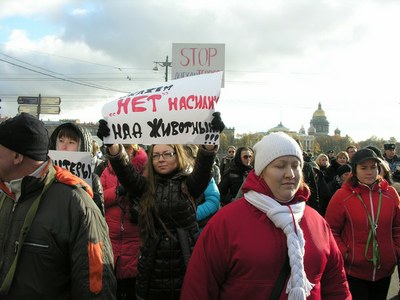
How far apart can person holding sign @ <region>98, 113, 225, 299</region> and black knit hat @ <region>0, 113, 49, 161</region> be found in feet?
3.25

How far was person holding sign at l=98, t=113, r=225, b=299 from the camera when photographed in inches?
122

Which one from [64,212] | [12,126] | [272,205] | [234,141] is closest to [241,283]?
[272,205]

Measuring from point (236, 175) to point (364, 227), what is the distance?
10.9ft

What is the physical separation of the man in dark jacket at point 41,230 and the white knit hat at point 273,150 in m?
1.00

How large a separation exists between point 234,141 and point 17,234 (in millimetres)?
102182

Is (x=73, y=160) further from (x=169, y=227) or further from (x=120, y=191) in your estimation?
(x=169, y=227)

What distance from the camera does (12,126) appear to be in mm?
2152

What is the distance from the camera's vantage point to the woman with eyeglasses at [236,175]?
697 cm

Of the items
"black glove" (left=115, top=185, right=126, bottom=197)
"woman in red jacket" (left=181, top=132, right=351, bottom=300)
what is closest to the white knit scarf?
"woman in red jacket" (left=181, top=132, right=351, bottom=300)

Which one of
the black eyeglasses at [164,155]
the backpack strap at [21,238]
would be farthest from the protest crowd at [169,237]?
the black eyeglasses at [164,155]

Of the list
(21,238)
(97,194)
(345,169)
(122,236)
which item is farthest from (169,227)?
(345,169)

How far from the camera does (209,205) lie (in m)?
3.92

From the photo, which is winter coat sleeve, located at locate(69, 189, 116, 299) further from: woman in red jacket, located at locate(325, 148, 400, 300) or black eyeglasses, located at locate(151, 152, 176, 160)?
woman in red jacket, located at locate(325, 148, 400, 300)

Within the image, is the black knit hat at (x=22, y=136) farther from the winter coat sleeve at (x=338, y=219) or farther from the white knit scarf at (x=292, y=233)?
the winter coat sleeve at (x=338, y=219)
